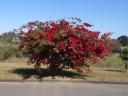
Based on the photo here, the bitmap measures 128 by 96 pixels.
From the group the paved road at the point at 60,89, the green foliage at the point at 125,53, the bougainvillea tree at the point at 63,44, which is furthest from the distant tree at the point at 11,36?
the green foliage at the point at 125,53

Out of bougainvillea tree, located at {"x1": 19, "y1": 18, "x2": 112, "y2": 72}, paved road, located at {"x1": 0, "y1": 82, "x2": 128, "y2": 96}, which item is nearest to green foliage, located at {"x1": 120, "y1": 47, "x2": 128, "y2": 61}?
bougainvillea tree, located at {"x1": 19, "y1": 18, "x2": 112, "y2": 72}

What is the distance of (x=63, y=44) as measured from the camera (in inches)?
723

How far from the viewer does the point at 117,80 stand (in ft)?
62.0

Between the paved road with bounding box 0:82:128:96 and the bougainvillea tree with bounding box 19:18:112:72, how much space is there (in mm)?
1637

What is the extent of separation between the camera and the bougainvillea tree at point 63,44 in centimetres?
1856

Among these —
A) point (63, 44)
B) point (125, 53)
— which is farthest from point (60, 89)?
→ point (125, 53)

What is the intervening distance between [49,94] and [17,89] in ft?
5.83

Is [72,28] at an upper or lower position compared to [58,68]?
upper

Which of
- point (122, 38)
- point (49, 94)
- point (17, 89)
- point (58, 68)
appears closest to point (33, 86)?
point (17, 89)

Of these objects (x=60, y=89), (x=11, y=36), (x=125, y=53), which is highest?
(x=11, y=36)

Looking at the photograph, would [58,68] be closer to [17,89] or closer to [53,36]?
[53,36]

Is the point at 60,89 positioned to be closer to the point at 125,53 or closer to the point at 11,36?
the point at 125,53

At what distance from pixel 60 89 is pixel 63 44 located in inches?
126

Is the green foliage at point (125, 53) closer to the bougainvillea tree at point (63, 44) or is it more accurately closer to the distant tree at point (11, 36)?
the bougainvillea tree at point (63, 44)
